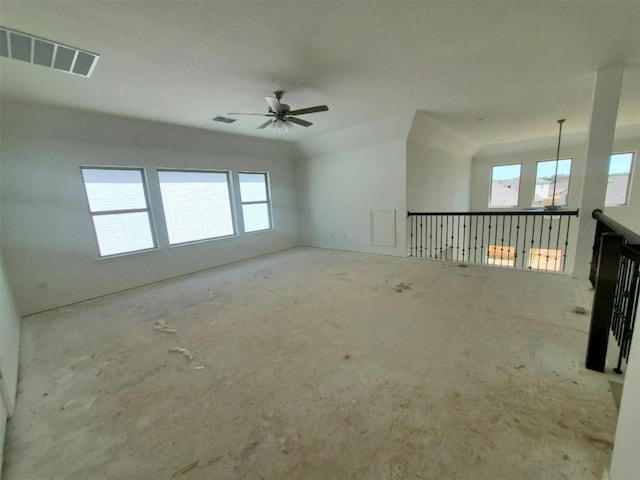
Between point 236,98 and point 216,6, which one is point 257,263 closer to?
point 236,98

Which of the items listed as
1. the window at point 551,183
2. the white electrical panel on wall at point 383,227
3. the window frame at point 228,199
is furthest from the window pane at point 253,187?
the window at point 551,183

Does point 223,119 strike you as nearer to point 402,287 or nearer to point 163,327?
point 163,327

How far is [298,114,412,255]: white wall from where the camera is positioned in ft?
16.7

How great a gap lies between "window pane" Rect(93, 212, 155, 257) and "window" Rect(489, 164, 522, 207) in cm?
948

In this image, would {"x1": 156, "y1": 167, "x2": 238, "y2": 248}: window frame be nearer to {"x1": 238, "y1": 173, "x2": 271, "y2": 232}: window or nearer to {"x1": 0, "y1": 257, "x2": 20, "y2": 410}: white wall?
{"x1": 238, "y1": 173, "x2": 271, "y2": 232}: window

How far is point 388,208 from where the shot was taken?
535cm

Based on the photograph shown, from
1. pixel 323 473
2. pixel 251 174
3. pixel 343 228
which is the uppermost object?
pixel 251 174

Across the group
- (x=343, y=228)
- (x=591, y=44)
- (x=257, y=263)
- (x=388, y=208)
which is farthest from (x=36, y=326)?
(x=591, y=44)

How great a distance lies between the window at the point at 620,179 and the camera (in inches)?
230

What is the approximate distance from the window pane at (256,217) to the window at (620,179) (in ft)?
26.5

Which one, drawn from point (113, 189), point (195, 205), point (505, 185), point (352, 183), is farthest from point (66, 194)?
point (505, 185)

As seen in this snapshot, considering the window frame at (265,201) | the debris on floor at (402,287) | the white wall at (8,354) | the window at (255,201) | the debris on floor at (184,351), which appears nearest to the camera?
the white wall at (8,354)

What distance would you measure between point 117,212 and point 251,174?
2.78 m

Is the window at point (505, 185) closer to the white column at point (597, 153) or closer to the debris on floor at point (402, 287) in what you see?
the white column at point (597, 153)
